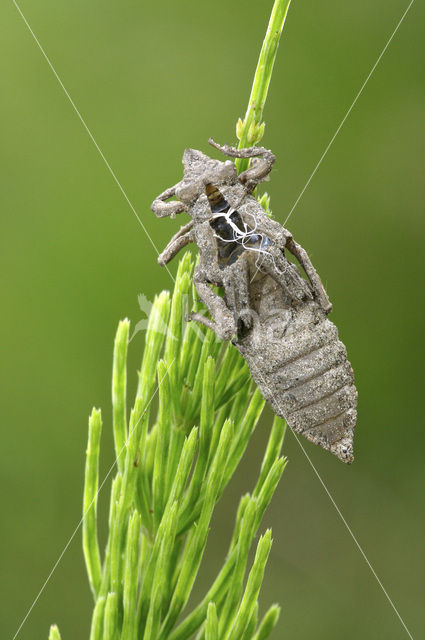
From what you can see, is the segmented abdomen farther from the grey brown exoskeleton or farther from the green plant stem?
the green plant stem

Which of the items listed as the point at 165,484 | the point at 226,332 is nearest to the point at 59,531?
the point at 165,484

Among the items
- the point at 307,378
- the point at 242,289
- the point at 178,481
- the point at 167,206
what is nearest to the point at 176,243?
the point at 167,206

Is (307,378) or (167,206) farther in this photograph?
(167,206)

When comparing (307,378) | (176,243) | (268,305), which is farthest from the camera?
(176,243)

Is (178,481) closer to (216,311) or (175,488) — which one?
(175,488)

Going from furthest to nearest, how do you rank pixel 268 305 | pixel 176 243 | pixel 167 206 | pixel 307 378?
pixel 167 206, pixel 176 243, pixel 268 305, pixel 307 378

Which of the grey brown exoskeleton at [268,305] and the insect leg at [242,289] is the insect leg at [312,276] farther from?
the insect leg at [242,289]
